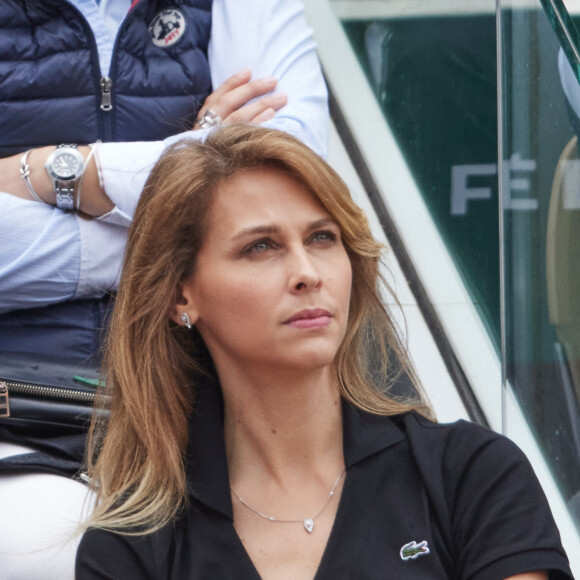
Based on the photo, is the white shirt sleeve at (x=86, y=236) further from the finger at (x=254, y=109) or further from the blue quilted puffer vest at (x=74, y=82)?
the blue quilted puffer vest at (x=74, y=82)

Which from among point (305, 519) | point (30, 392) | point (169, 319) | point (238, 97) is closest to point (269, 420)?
point (305, 519)

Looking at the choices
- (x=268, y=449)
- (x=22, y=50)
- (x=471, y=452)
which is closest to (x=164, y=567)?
(x=268, y=449)

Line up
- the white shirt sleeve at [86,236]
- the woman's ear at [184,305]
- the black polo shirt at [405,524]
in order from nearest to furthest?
the black polo shirt at [405,524] → the woman's ear at [184,305] → the white shirt sleeve at [86,236]

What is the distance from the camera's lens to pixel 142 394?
2367mm

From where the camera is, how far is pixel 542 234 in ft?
8.84

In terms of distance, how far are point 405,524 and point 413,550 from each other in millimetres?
53

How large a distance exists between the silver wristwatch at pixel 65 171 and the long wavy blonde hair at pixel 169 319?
0.77 feet

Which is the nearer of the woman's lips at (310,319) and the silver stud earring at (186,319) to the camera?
the woman's lips at (310,319)

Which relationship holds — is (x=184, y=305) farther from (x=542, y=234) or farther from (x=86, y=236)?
(x=542, y=234)

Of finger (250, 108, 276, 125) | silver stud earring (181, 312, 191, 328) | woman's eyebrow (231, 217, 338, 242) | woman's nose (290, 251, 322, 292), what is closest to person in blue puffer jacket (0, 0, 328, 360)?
finger (250, 108, 276, 125)

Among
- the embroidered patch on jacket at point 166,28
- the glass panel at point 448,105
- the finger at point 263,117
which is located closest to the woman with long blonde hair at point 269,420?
the finger at point 263,117

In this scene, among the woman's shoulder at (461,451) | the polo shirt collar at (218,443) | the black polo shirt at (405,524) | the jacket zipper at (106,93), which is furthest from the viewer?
the jacket zipper at (106,93)

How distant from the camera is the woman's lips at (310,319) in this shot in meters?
2.12

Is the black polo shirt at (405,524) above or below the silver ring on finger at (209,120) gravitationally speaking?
below
